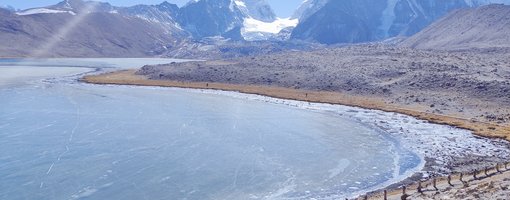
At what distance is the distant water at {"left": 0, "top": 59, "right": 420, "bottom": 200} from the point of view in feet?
110

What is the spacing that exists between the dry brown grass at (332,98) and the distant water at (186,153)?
916 centimetres

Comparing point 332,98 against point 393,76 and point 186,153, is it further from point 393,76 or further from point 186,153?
point 186,153

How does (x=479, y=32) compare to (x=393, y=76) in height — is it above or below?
above

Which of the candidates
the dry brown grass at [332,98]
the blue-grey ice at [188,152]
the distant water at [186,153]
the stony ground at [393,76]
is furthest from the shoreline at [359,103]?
the stony ground at [393,76]

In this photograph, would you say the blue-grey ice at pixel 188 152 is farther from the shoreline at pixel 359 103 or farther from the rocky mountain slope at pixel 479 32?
the rocky mountain slope at pixel 479 32

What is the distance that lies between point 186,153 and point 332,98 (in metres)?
41.9

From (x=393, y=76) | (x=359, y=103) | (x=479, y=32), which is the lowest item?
(x=359, y=103)

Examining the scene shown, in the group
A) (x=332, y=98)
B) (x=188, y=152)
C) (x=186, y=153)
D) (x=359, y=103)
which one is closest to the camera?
(x=186, y=153)

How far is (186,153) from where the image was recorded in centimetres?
4266

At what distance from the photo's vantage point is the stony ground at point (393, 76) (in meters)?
70.6

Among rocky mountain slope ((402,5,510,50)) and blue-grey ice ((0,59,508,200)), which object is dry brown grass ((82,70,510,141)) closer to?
blue-grey ice ((0,59,508,200))

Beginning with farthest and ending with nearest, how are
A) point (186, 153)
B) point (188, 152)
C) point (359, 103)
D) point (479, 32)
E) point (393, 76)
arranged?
point (479, 32) → point (393, 76) → point (359, 103) → point (188, 152) → point (186, 153)

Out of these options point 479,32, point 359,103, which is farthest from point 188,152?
point 479,32

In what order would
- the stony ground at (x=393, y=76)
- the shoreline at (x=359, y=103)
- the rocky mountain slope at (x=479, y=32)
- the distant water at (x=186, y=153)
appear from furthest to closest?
the rocky mountain slope at (x=479, y=32)
the stony ground at (x=393, y=76)
the shoreline at (x=359, y=103)
the distant water at (x=186, y=153)
